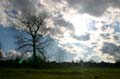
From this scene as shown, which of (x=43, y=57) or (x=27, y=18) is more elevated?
(x=27, y=18)

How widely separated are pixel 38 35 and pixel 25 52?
5244 millimetres

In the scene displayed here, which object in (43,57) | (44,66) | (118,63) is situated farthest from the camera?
(118,63)

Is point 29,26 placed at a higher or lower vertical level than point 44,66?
higher

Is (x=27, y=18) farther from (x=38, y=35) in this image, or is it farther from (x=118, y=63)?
(x=118, y=63)

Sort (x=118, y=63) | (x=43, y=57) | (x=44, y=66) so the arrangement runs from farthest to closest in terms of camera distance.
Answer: (x=118, y=63), (x=43, y=57), (x=44, y=66)

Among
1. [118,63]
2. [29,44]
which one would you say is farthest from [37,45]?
[118,63]

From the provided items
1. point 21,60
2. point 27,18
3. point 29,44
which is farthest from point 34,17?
point 21,60

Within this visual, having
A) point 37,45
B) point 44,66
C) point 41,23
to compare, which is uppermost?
point 41,23

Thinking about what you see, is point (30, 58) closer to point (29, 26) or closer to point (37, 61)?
point (37, 61)

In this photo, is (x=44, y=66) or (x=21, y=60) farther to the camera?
(x=21, y=60)

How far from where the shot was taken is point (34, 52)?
76125 mm

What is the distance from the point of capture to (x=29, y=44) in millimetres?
76500

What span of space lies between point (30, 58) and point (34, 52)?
12.5 feet

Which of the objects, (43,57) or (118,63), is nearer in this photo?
(43,57)
